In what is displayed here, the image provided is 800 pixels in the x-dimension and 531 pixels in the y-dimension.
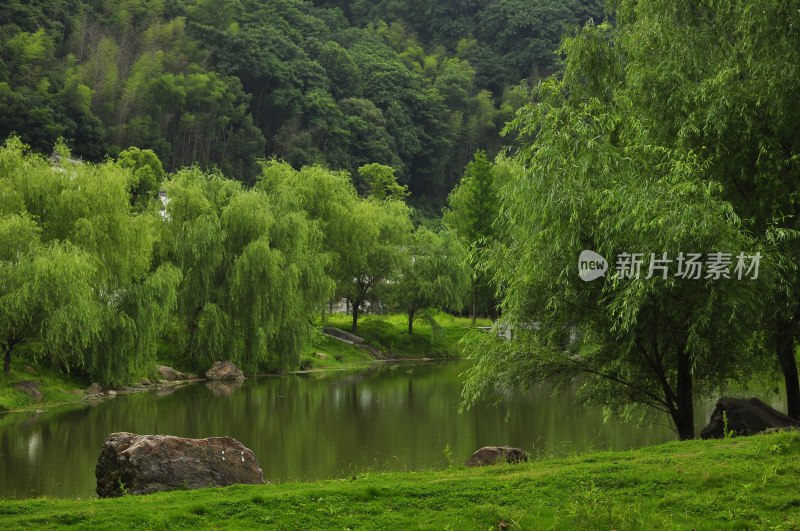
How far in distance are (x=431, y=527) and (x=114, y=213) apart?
21381 mm

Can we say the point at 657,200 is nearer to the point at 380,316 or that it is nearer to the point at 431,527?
the point at 431,527

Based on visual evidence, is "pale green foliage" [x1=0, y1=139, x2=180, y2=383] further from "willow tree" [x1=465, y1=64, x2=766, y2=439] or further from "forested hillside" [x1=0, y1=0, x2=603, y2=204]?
"forested hillside" [x1=0, y1=0, x2=603, y2=204]

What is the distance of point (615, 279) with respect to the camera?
11.8m

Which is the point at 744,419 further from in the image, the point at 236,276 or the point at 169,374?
the point at 169,374

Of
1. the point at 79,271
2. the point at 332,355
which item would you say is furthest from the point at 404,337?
the point at 79,271

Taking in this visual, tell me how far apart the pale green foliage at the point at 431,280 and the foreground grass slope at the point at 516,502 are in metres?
34.3

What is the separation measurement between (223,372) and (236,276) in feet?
11.0

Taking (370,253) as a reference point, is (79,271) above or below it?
below

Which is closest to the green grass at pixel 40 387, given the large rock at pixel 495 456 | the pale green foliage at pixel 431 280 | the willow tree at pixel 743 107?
the large rock at pixel 495 456

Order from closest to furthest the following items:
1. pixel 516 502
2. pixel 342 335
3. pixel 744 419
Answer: pixel 516 502 → pixel 744 419 → pixel 342 335

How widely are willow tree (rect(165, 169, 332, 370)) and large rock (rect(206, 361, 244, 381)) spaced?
47 cm

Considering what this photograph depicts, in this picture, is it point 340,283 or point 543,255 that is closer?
point 543,255

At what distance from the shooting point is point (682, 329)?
12422 mm

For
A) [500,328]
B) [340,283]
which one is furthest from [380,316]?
[500,328]
